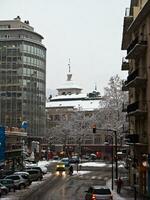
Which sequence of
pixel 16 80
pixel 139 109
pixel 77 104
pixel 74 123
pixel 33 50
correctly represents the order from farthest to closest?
Result: pixel 77 104 < pixel 74 123 < pixel 33 50 < pixel 16 80 < pixel 139 109

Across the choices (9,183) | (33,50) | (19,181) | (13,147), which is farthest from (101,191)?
(33,50)

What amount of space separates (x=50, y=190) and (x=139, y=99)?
13.7 m

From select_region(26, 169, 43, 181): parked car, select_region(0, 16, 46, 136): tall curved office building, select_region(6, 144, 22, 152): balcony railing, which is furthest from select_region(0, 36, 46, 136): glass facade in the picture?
select_region(26, 169, 43, 181): parked car

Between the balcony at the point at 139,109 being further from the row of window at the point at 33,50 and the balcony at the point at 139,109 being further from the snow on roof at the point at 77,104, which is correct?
the snow on roof at the point at 77,104

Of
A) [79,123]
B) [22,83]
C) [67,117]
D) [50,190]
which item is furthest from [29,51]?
[50,190]

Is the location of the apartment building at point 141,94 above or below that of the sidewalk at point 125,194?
above

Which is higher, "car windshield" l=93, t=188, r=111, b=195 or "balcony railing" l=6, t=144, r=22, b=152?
"balcony railing" l=6, t=144, r=22, b=152

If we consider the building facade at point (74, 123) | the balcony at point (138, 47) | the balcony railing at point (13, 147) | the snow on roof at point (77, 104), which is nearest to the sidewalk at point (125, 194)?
the balcony at point (138, 47)

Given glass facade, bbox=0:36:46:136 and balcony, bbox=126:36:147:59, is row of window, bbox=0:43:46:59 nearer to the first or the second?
glass facade, bbox=0:36:46:136

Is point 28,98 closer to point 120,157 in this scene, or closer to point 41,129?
point 41,129

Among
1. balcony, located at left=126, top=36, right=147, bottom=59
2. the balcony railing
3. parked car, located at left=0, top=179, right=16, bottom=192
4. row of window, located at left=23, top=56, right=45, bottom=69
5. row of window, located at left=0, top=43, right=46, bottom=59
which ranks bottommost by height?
parked car, located at left=0, top=179, right=16, bottom=192

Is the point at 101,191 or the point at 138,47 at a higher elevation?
the point at 138,47

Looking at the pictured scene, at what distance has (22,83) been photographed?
405 feet

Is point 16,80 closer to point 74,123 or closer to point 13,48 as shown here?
point 13,48
